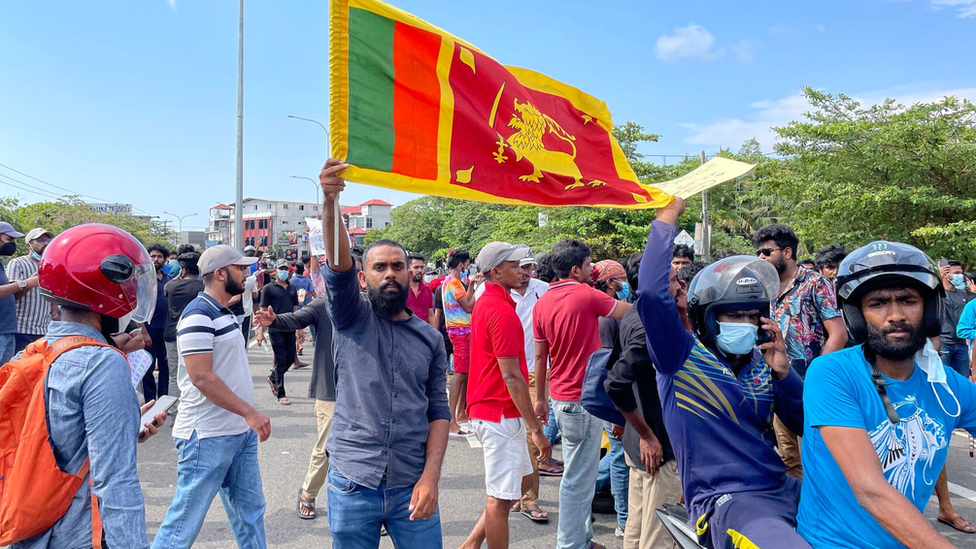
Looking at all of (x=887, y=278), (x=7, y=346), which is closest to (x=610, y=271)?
(x=887, y=278)

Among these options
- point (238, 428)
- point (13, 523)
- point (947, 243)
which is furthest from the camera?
point (947, 243)

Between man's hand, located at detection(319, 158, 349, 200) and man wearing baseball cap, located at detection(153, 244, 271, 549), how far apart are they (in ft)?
4.90

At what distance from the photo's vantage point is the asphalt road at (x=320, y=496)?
15.1 ft

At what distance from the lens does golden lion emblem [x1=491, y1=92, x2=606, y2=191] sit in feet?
10.7

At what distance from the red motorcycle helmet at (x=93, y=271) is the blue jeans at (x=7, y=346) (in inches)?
208

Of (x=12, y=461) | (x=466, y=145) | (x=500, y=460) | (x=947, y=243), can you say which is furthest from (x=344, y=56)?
(x=947, y=243)

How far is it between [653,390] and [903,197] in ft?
54.2

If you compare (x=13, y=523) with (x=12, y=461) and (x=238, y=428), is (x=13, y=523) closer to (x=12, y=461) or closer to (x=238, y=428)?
(x=12, y=461)

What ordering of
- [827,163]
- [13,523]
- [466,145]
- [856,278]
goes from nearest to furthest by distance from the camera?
[13,523], [856,278], [466,145], [827,163]

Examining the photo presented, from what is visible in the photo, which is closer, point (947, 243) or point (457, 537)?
point (457, 537)

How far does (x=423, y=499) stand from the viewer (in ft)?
8.59

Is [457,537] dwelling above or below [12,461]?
below

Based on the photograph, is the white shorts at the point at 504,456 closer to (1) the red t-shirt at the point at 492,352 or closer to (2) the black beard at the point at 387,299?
(1) the red t-shirt at the point at 492,352

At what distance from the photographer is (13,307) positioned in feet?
20.6
